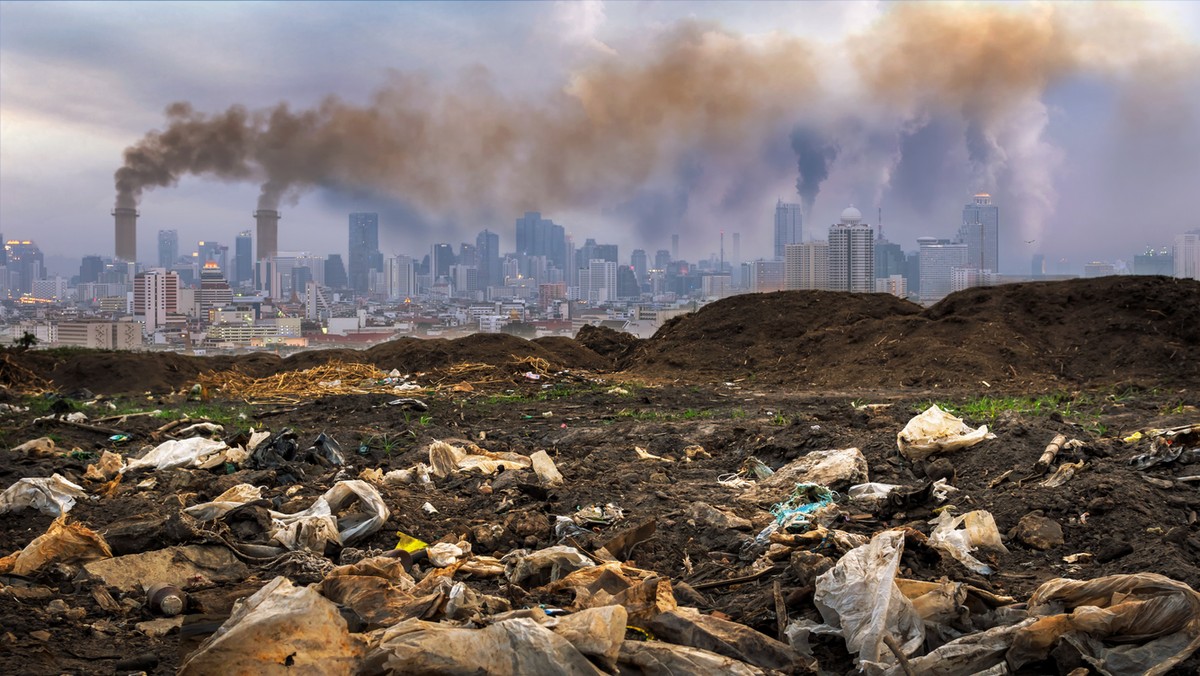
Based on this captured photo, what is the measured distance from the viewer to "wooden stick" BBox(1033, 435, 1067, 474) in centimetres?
573

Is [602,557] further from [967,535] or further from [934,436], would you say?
[934,436]

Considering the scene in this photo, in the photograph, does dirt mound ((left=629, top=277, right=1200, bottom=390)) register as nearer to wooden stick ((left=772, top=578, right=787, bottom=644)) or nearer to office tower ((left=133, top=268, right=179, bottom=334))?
wooden stick ((left=772, top=578, right=787, bottom=644))

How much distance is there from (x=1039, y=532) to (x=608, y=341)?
19.8 m

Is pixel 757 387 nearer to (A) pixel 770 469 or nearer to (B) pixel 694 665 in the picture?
(A) pixel 770 469

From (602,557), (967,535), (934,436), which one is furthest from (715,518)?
(934,436)

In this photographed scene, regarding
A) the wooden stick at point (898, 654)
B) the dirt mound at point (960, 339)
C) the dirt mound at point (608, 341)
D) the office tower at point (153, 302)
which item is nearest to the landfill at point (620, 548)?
the wooden stick at point (898, 654)

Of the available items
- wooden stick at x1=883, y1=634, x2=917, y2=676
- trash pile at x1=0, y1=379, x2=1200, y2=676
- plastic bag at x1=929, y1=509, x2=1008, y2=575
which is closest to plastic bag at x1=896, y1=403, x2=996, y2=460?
trash pile at x1=0, y1=379, x2=1200, y2=676

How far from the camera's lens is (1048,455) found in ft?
19.0

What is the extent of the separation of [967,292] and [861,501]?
16763mm

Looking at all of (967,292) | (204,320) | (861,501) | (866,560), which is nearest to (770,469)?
(861,501)

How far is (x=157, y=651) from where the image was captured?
150 inches

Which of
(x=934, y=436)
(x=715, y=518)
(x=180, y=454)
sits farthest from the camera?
(x=180, y=454)

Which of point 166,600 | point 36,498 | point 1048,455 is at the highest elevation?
point 1048,455

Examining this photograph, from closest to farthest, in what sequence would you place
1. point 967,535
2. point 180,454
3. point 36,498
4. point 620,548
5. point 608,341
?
point 967,535 → point 620,548 → point 36,498 → point 180,454 → point 608,341
